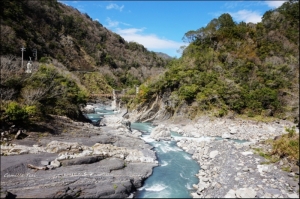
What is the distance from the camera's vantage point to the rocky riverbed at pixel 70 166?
1022 centimetres

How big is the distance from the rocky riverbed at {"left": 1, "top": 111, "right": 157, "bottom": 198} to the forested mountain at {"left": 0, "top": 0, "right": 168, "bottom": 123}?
367 centimetres

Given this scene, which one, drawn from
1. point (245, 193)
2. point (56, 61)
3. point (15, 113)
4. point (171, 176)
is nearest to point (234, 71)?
point (171, 176)

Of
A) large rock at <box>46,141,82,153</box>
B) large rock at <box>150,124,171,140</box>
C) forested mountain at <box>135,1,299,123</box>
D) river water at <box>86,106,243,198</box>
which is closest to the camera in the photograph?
river water at <box>86,106,243,198</box>

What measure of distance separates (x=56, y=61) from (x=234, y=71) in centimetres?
4308

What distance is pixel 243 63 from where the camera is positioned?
3447 cm

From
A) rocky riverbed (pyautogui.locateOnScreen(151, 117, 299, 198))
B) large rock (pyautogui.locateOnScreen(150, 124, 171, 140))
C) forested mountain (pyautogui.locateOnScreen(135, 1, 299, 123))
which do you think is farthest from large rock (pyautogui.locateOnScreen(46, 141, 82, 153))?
forested mountain (pyautogui.locateOnScreen(135, 1, 299, 123))

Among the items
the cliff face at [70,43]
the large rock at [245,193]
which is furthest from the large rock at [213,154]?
the cliff face at [70,43]

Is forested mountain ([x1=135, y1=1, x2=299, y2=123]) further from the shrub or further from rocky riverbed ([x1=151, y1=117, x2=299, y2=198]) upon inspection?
the shrub

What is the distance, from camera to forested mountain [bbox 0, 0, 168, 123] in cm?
2052

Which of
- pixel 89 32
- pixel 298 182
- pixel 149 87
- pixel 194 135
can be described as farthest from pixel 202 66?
pixel 89 32

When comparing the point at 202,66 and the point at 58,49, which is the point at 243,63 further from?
the point at 58,49

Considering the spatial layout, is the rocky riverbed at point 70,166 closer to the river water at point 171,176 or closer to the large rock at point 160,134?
the river water at point 171,176

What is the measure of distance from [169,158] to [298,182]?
7.98 meters

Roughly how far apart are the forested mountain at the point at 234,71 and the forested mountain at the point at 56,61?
12950mm
